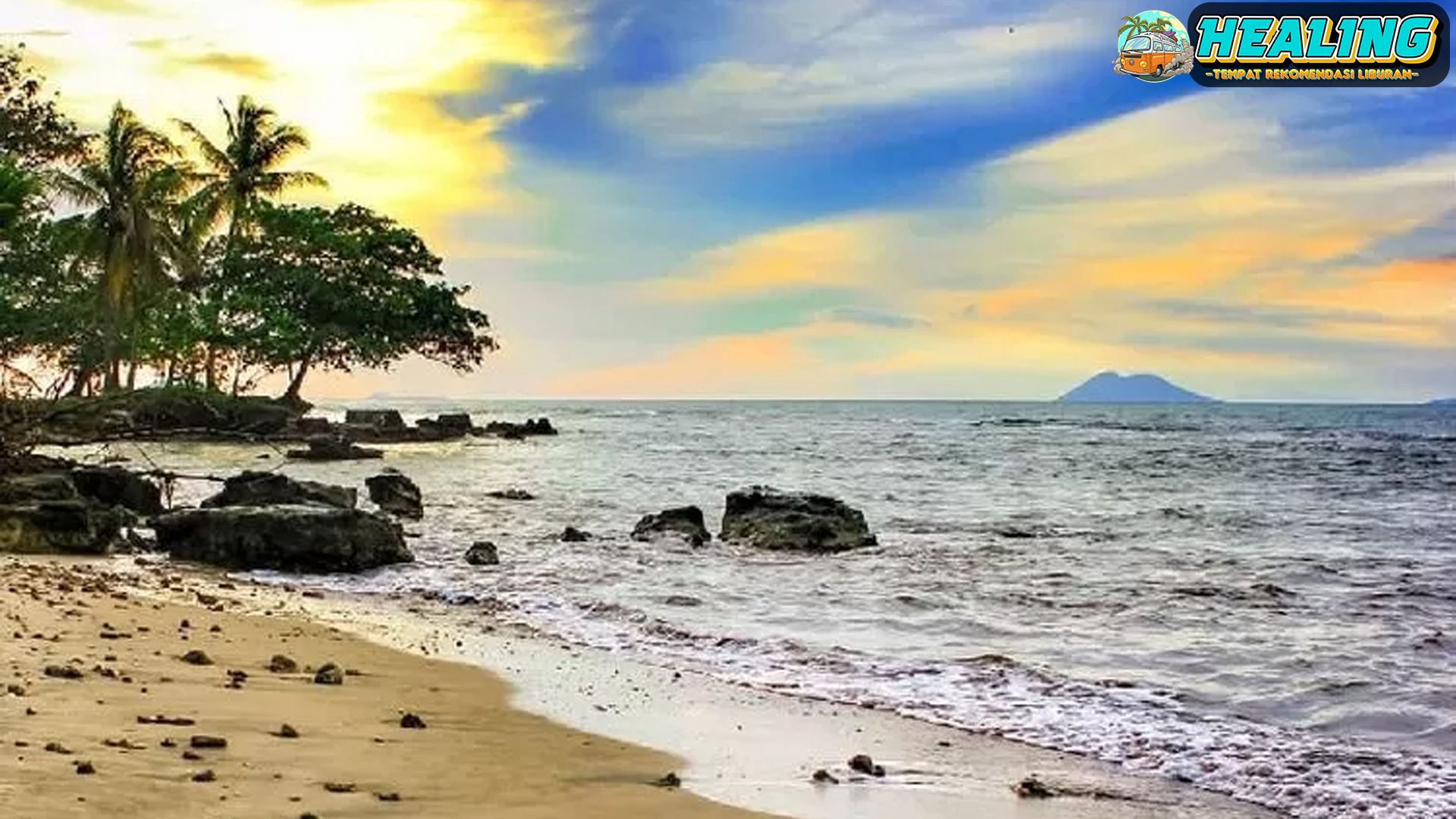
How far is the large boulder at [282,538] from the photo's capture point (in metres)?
14.6

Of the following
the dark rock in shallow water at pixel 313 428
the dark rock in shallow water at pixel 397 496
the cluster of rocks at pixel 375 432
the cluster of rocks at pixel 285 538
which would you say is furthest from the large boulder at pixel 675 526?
the dark rock in shallow water at pixel 313 428

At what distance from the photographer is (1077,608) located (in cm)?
1276

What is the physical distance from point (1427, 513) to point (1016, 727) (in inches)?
869

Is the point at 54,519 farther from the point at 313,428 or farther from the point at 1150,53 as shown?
the point at 313,428

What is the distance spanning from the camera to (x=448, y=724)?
6.91 meters

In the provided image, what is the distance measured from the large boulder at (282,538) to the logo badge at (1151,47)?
12623 mm

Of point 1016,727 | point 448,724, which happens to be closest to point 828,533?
point 1016,727

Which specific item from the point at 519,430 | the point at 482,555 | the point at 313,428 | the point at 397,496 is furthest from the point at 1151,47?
the point at 519,430

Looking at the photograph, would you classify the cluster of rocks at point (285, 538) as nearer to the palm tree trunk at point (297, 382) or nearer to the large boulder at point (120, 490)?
the large boulder at point (120, 490)

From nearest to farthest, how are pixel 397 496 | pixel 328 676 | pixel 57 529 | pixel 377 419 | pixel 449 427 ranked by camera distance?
pixel 328 676, pixel 57 529, pixel 397 496, pixel 377 419, pixel 449 427

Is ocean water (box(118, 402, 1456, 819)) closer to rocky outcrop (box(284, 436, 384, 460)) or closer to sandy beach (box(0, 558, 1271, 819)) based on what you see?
sandy beach (box(0, 558, 1271, 819))

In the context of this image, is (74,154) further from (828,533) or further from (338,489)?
(828,533)

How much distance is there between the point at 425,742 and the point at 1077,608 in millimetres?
8282

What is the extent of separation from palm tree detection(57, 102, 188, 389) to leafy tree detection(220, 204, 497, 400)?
6368 millimetres
